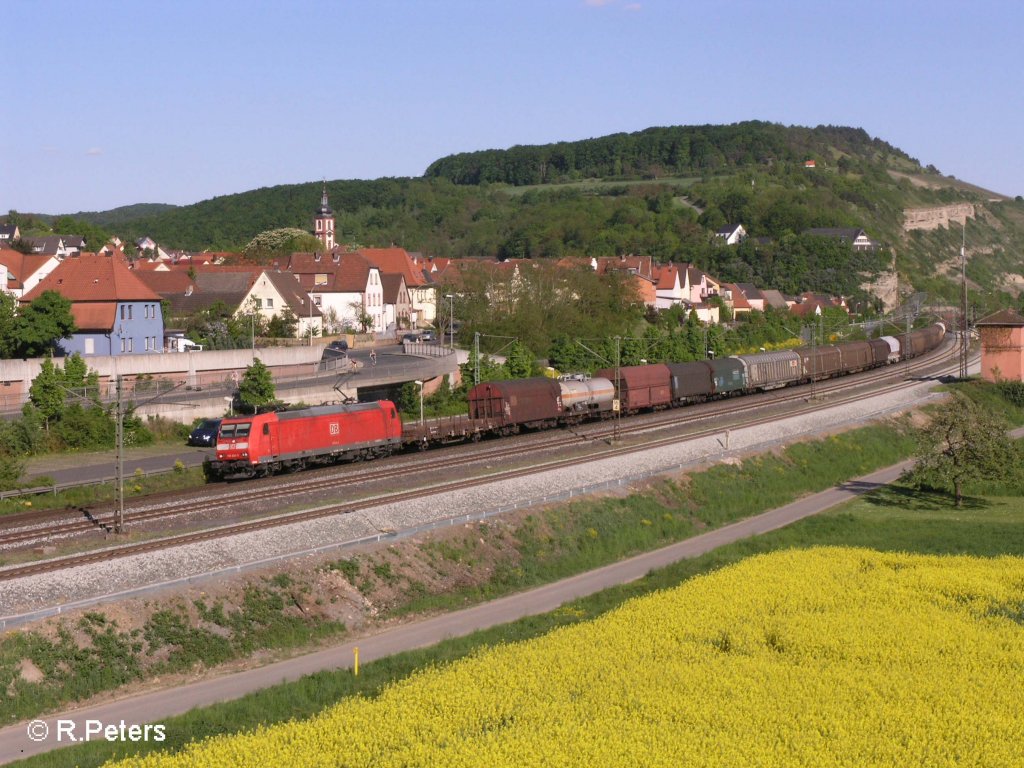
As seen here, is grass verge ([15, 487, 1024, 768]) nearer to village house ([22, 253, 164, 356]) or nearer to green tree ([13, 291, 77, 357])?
green tree ([13, 291, 77, 357])

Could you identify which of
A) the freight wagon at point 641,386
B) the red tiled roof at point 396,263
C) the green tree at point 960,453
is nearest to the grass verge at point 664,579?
the green tree at point 960,453

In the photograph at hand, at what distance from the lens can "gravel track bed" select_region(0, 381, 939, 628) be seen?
31047 millimetres

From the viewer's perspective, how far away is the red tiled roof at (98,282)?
70812 mm

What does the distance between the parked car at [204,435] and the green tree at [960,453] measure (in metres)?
33.1

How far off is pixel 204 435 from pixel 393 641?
85.5ft

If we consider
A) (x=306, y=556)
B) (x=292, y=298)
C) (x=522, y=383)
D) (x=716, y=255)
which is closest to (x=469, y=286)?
(x=292, y=298)

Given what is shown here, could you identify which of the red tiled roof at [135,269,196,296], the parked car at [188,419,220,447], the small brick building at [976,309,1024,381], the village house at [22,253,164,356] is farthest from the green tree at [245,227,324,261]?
the parked car at [188,419,220,447]

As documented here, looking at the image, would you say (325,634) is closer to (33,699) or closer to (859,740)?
(33,699)

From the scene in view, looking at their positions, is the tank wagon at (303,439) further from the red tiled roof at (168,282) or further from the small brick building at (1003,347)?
the small brick building at (1003,347)

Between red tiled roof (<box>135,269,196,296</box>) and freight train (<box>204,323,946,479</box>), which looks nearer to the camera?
freight train (<box>204,323,946,479</box>)

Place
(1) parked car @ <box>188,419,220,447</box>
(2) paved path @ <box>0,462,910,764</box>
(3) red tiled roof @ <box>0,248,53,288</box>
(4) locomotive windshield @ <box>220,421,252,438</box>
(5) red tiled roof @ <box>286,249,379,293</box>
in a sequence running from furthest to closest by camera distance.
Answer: (5) red tiled roof @ <box>286,249,379,293</box>
(3) red tiled roof @ <box>0,248,53,288</box>
(1) parked car @ <box>188,419,220,447</box>
(4) locomotive windshield @ <box>220,421,252,438</box>
(2) paved path @ <box>0,462,910,764</box>

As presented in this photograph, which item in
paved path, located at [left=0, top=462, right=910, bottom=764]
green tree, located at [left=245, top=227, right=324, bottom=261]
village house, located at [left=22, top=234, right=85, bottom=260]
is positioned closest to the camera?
paved path, located at [left=0, top=462, right=910, bottom=764]

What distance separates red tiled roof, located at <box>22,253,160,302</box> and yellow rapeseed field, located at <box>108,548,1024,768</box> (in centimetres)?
4784

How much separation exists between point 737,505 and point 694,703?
30.1 m
